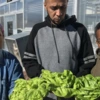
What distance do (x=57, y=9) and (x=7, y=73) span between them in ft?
1.50

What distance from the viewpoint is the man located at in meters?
1.62

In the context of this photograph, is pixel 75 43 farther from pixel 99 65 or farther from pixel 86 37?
pixel 99 65

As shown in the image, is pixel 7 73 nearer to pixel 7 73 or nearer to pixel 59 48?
pixel 7 73

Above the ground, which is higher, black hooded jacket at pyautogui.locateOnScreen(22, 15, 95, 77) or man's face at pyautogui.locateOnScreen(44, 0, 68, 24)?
man's face at pyautogui.locateOnScreen(44, 0, 68, 24)

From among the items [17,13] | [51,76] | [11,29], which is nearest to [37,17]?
[17,13]

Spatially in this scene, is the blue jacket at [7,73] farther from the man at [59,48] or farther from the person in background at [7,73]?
the man at [59,48]

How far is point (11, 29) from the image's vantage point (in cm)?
749

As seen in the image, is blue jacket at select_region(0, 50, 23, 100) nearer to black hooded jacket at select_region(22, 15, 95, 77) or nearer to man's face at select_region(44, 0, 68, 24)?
black hooded jacket at select_region(22, 15, 95, 77)

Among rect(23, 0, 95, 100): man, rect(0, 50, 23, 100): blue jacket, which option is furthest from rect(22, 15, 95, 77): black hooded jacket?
rect(0, 50, 23, 100): blue jacket

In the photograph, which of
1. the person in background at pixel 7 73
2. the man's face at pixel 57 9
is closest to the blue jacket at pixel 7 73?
the person in background at pixel 7 73

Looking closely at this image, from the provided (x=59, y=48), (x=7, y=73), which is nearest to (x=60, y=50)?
(x=59, y=48)

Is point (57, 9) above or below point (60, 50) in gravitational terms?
above

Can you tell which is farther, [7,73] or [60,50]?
[60,50]

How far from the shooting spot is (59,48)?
5.32ft
